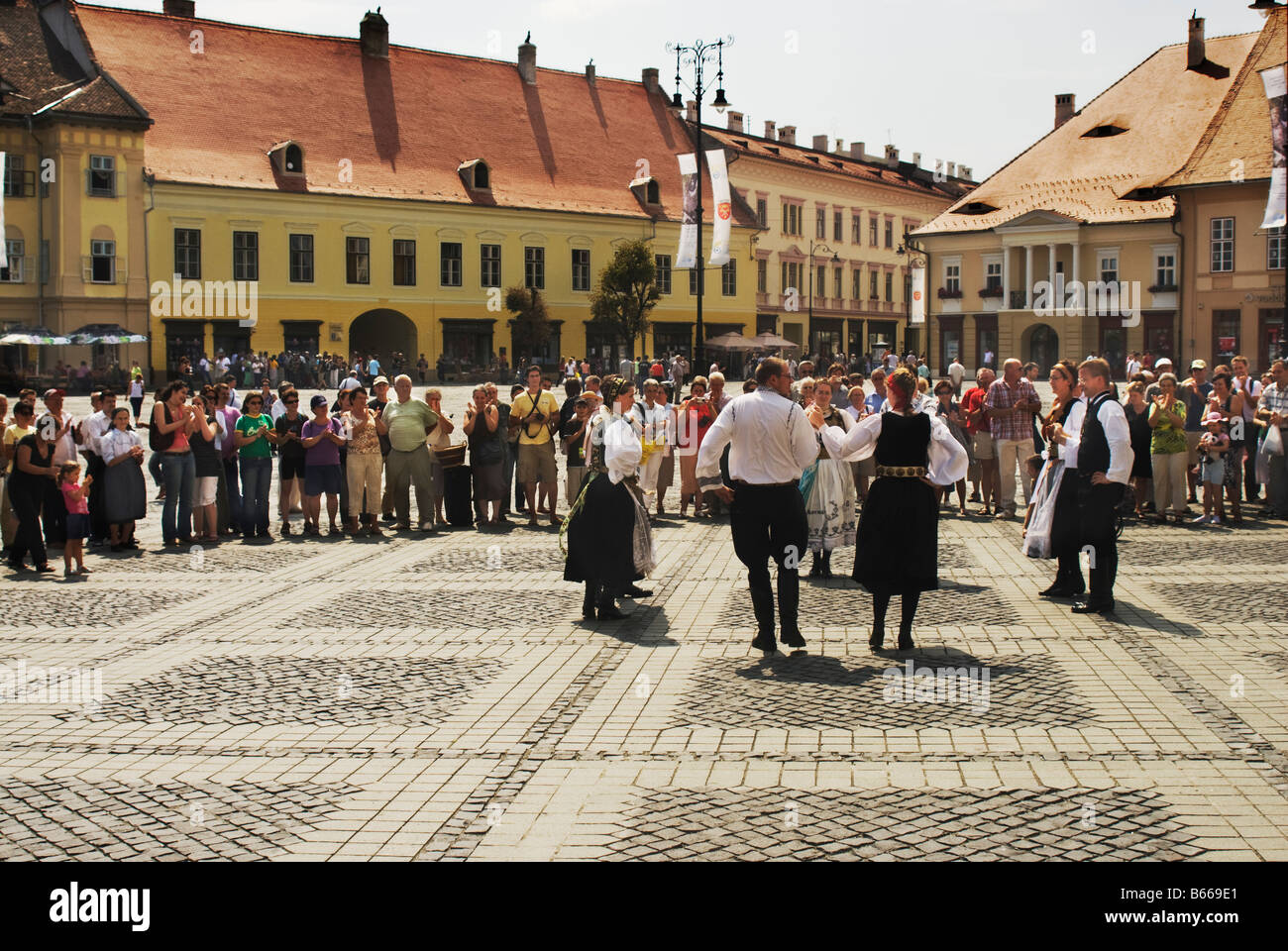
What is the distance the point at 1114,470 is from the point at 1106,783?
4952 mm

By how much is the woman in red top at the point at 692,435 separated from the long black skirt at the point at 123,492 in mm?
6609

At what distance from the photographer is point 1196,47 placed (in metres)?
59.2

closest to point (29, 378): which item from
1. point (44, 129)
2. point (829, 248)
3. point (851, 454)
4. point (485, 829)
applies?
point (44, 129)

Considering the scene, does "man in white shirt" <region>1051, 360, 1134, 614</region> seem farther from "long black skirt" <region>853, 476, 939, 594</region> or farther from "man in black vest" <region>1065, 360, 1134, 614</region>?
"long black skirt" <region>853, 476, 939, 594</region>

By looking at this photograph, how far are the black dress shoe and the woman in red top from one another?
7.91 metres

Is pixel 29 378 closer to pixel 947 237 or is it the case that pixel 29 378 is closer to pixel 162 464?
pixel 162 464

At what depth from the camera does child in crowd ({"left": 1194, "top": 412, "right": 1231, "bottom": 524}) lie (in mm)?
17406

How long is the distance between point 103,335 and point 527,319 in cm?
1734

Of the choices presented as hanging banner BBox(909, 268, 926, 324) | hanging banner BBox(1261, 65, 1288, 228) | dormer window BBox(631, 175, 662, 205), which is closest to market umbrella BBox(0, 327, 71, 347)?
dormer window BBox(631, 175, 662, 205)

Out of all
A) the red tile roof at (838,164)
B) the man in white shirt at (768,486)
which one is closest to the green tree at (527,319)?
the red tile roof at (838,164)

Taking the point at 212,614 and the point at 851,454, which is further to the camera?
the point at 212,614

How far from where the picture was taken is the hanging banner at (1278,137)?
3556 centimetres

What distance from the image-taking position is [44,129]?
4988cm

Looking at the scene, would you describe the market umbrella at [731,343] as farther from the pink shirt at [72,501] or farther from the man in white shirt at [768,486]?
the man in white shirt at [768,486]
